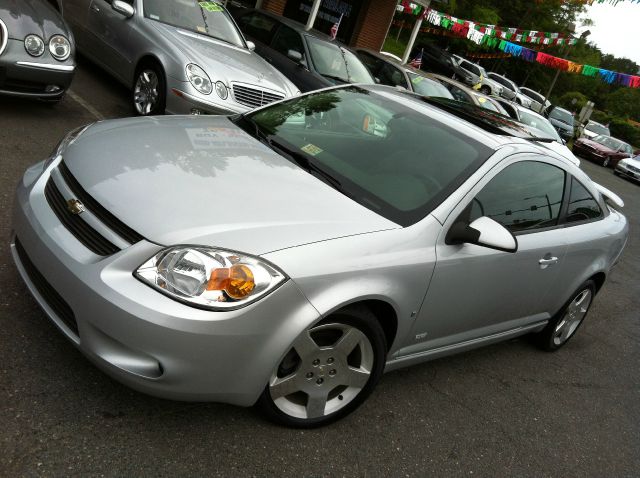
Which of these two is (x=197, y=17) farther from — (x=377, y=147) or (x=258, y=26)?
(x=377, y=147)

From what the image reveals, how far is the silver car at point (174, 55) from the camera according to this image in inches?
251

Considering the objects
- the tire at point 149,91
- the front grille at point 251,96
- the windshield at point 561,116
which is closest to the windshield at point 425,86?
the front grille at point 251,96

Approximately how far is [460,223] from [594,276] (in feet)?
7.49

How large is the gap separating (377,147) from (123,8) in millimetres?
4608

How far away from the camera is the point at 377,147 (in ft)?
11.5

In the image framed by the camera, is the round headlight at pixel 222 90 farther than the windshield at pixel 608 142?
No

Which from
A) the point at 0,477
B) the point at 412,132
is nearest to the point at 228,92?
the point at 412,132

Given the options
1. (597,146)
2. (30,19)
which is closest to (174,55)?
(30,19)

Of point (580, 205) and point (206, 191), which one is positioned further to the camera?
point (580, 205)

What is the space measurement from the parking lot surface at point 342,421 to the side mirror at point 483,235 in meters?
1.04

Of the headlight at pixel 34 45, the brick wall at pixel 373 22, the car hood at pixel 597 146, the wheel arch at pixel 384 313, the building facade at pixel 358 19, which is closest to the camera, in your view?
the wheel arch at pixel 384 313

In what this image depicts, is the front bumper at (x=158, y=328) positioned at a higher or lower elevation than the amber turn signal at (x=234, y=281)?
lower

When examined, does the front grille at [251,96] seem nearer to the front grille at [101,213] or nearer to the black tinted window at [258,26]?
the black tinted window at [258,26]

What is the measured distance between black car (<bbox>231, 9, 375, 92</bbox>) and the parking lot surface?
485 centimetres
